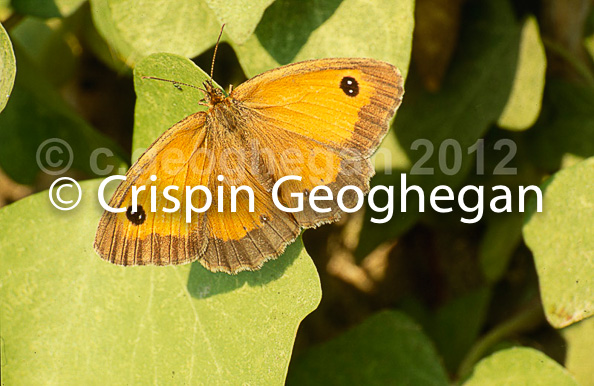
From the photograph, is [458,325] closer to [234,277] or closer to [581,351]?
[581,351]

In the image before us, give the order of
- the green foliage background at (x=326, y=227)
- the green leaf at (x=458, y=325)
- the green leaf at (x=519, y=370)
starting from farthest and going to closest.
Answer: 1. the green leaf at (x=458, y=325)
2. the green leaf at (x=519, y=370)
3. the green foliage background at (x=326, y=227)

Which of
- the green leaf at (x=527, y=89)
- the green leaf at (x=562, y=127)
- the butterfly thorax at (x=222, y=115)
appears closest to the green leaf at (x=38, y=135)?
the butterfly thorax at (x=222, y=115)

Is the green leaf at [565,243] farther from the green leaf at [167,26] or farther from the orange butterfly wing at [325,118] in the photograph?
the green leaf at [167,26]

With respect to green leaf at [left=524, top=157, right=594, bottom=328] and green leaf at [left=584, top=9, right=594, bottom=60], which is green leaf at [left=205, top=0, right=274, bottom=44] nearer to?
green leaf at [left=524, top=157, right=594, bottom=328]

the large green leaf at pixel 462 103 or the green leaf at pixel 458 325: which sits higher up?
the large green leaf at pixel 462 103

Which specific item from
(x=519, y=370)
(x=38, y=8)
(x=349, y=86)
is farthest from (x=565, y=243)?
(x=38, y=8)

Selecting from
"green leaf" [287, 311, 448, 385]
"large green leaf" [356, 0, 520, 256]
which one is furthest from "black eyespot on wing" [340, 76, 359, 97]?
"green leaf" [287, 311, 448, 385]
